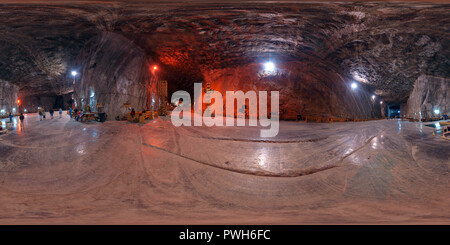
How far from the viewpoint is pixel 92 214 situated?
6.11 feet

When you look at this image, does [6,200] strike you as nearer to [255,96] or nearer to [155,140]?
[155,140]

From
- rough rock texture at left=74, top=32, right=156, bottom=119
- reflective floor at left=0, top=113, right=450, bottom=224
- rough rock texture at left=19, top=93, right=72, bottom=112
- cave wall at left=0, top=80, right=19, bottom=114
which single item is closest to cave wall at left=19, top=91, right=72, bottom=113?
rough rock texture at left=19, top=93, right=72, bottom=112

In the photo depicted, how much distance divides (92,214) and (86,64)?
45.9ft

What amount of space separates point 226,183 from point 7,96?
27017mm

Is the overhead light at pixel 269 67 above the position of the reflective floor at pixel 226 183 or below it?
above

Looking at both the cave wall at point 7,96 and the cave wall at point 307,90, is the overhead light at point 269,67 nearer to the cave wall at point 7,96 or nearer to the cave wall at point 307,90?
the cave wall at point 307,90

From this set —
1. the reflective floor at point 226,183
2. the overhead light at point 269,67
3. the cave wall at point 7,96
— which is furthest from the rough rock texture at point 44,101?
the overhead light at point 269,67

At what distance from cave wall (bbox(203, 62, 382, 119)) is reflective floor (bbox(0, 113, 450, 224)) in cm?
1013

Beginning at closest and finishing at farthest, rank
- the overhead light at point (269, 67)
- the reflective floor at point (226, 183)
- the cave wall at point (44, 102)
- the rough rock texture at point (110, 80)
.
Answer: the reflective floor at point (226, 183) < the rough rock texture at point (110, 80) < the overhead light at point (269, 67) < the cave wall at point (44, 102)

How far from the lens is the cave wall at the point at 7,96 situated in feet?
52.9

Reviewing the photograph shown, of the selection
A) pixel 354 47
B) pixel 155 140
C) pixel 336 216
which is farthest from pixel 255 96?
pixel 336 216

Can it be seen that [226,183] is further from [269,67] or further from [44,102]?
[44,102]

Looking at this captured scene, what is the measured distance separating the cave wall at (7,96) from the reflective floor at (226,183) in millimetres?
19374

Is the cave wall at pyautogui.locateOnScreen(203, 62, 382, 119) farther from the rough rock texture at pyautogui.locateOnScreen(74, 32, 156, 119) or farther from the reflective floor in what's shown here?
the reflective floor
